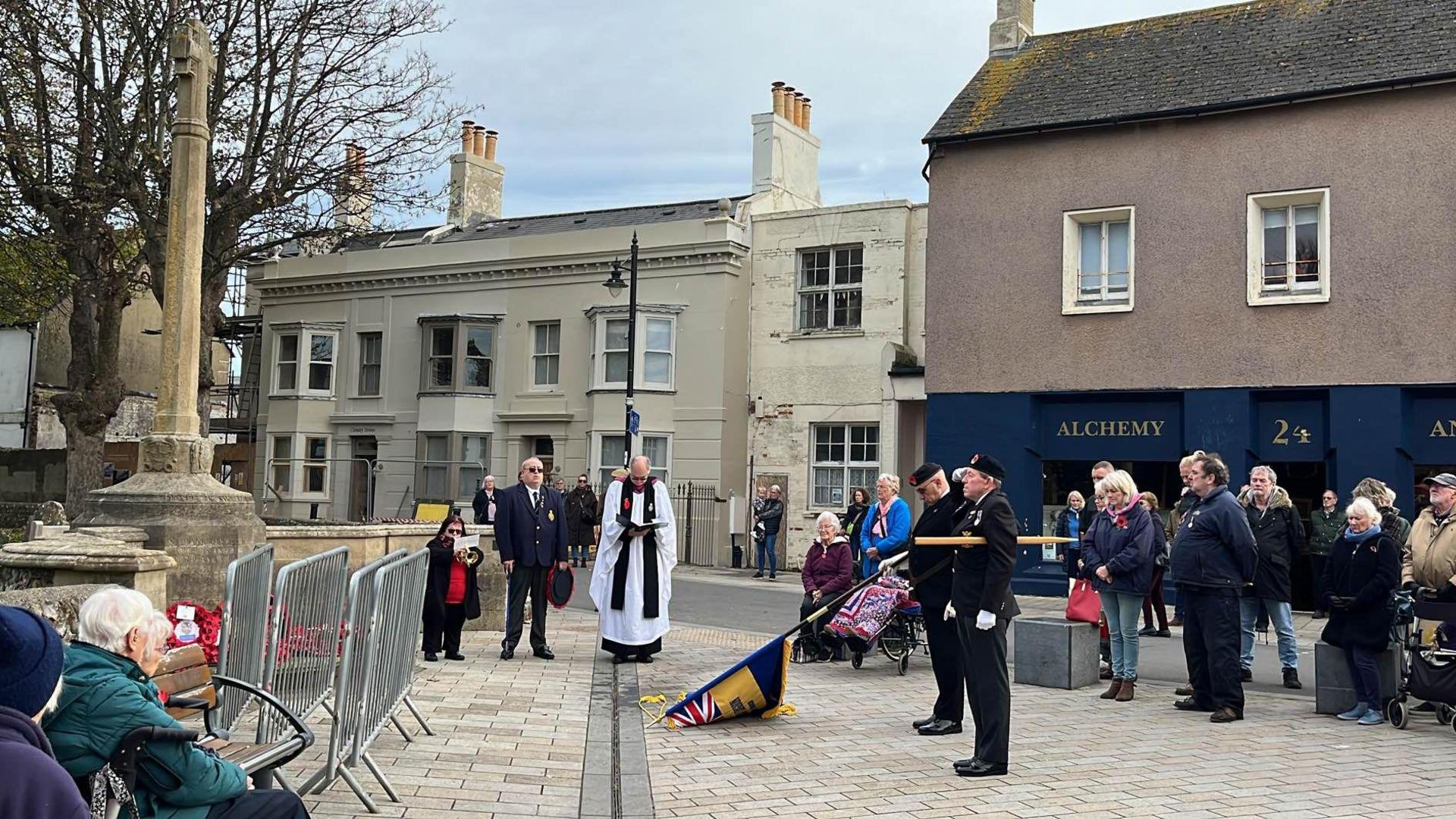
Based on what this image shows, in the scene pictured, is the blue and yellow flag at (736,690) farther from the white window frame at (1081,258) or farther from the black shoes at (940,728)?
the white window frame at (1081,258)

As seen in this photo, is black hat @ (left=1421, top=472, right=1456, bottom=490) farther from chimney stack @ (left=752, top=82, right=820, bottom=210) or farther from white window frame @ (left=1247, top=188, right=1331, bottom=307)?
chimney stack @ (left=752, top=82, right=820, bottom=210)

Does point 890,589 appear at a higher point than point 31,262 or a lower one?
lower

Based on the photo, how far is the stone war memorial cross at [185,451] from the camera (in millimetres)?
9344

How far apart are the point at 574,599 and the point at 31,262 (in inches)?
462

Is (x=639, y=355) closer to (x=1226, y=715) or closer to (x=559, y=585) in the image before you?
(x=559, y=585)

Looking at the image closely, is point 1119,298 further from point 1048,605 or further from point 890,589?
point 890,589

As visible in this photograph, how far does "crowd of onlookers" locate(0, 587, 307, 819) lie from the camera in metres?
2.90

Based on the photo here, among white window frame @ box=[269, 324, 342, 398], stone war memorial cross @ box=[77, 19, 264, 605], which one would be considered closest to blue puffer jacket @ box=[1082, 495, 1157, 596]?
stone war memorial cross @ box=[77, 19, 264, 605]

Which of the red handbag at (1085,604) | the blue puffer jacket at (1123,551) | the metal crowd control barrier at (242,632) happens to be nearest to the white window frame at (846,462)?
the red handbag at (1085,604)

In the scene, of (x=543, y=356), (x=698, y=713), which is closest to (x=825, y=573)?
(x=698, y=713)

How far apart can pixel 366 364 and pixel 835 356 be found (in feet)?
45.8

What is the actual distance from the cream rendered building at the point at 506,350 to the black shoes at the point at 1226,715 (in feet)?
61.3

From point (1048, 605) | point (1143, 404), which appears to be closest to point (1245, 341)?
point (1143, 404)

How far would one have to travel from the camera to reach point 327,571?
6590 millimetres
